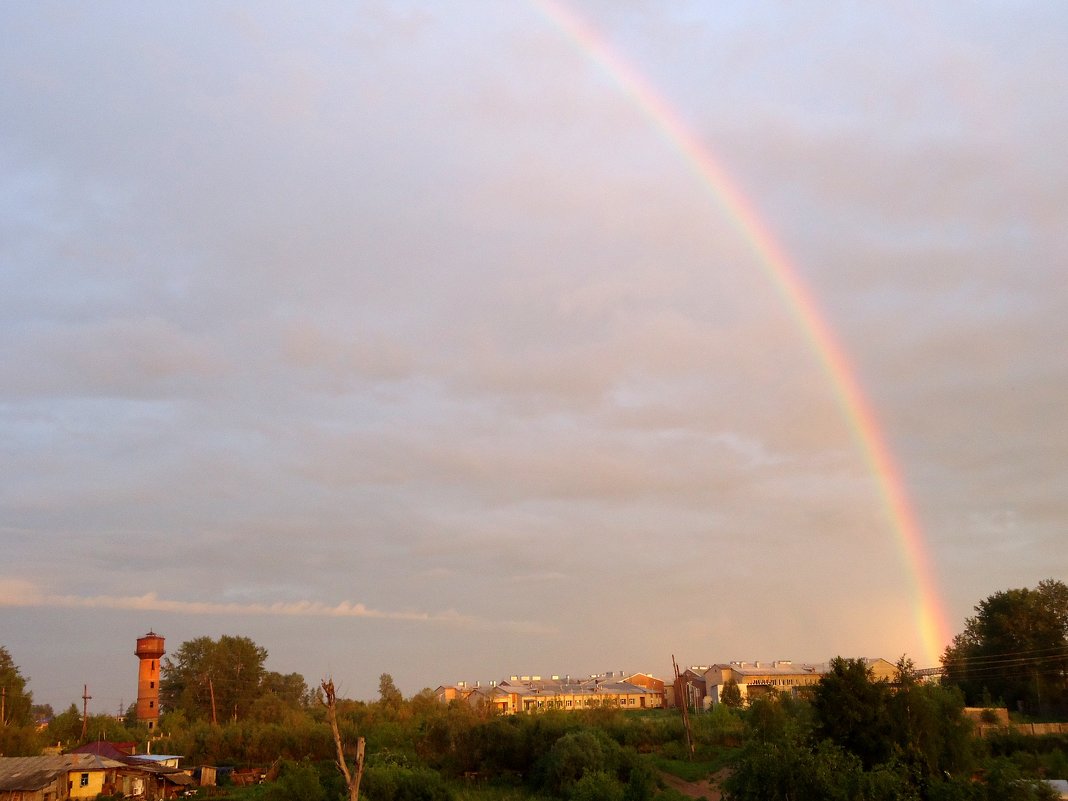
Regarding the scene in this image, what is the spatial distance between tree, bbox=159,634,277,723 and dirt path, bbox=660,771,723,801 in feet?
173

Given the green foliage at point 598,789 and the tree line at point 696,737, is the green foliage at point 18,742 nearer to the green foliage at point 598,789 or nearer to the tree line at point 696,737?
the tree line at point 696,737

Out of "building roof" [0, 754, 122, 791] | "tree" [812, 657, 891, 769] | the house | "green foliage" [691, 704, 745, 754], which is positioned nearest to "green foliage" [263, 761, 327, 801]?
the house

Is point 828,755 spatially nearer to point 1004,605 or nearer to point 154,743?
point 1004,605

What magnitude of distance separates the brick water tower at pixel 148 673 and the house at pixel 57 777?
4194 cm

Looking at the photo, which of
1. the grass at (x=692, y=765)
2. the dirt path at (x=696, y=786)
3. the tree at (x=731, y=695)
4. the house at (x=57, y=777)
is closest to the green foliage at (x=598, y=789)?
the dirt path at (x=696, y=786)

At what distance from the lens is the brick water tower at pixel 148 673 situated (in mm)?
82375

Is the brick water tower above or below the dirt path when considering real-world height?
above

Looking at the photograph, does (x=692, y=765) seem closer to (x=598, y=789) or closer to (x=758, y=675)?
(x=598, y=789)

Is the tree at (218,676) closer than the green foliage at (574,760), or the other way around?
the green foliage at (574,760)

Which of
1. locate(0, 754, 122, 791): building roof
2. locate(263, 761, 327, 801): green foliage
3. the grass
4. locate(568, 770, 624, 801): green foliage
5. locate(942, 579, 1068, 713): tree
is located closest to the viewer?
locate(568, 770, 624, 801): green foliage

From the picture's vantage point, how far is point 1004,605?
6216cm

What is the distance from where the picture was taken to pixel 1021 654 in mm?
59750

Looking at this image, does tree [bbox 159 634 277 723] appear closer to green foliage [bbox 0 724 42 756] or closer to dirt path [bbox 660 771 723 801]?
green foliage [bbox 0 724 42 756]

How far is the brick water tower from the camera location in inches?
3243
